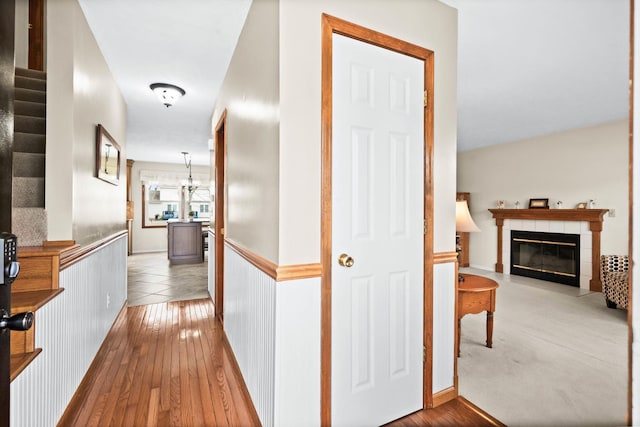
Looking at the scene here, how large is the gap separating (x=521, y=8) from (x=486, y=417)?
258 centimetres

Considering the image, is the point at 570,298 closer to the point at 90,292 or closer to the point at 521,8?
the point at 521,8

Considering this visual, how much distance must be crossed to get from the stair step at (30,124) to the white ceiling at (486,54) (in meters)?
0.82

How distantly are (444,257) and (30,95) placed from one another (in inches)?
115

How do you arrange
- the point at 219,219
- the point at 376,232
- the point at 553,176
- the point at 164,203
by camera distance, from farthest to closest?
the point at 164,203 → the point at 553,176 → the point at 219,219 → the point at 376,232

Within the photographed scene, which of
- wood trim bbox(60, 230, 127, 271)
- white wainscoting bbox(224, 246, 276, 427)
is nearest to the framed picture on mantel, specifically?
white wainscoting bbox(224, 246, 276, 427)

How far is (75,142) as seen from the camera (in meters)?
2.04

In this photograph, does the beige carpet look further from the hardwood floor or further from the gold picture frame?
the gold picture frame

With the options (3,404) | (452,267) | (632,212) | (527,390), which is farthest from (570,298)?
(3,404)

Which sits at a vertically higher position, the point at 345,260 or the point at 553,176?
the point at 553,176

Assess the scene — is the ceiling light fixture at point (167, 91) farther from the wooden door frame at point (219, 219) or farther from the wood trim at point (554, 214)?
the wood trim at point (554, 214)

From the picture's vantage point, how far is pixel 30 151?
2.03 metres

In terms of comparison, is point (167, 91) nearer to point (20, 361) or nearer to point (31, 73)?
point (31, 73)

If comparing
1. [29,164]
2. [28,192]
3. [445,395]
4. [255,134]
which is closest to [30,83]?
[29,164]

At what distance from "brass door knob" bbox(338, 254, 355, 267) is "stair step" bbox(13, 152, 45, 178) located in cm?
205
